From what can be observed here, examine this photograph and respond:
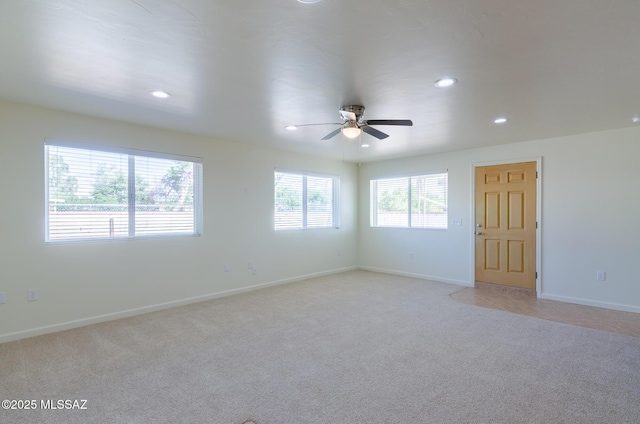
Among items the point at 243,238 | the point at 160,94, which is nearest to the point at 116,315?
the point at 243,238

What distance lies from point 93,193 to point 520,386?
15.2 ft

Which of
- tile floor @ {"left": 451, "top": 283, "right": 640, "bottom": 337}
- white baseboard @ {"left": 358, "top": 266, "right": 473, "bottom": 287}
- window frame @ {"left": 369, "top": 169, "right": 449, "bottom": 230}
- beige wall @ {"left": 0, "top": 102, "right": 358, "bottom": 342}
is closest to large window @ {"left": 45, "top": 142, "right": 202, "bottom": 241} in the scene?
beige wall @ {"left": 0, "top": 102, "right": 358, "bottom": 342}

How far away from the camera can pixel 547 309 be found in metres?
4.35

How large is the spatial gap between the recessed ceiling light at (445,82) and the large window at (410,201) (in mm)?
3427

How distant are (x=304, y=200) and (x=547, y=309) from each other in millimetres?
4137

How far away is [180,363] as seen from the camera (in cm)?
281

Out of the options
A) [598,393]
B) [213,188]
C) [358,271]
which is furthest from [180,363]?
[358,271]

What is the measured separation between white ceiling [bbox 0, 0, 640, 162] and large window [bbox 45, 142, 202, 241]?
584 mm

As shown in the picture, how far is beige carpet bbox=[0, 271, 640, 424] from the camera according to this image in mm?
2129

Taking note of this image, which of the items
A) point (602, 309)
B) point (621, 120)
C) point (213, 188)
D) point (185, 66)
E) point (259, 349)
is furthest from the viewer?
point (213, 188)

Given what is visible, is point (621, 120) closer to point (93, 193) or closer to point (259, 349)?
point (259, 349)

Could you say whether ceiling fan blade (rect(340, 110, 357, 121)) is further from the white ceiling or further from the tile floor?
the tile floor

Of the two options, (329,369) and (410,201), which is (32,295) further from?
(410,201)

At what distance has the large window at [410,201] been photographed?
6.11 m
